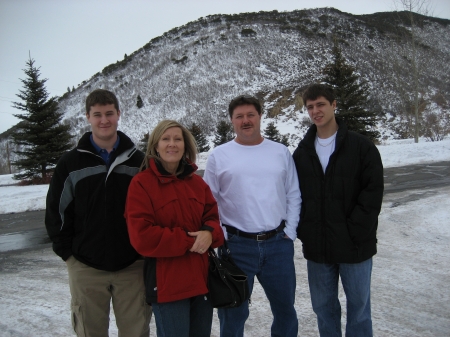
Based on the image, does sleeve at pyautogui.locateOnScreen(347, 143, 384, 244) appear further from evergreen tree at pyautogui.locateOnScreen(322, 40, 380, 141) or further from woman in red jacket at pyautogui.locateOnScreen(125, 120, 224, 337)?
evergreen tree at pyautogui.locateOnScreen(322, 40, 380, 141)

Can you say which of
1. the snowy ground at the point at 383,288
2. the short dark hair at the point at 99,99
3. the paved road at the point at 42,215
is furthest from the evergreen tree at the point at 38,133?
the short dark hair at the point at 99,99

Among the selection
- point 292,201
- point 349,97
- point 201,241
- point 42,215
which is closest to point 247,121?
point 292,201

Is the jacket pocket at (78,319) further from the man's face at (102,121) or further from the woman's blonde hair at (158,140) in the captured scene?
the man's face at (102,121)

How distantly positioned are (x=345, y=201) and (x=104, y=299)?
6.67 feet

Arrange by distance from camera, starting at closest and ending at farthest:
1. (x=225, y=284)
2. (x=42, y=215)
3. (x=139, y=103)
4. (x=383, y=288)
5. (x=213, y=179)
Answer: (x=225, y=284) → (x=213, y=179) → (x=383, y=288) → (x=42, y=215) → (x=139, y=103)

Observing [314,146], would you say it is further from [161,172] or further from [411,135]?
[411,135]

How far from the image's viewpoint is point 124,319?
2676mm

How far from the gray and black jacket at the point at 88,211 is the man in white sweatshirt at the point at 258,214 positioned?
841mm

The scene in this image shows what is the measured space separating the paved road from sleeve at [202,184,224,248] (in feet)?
18.7

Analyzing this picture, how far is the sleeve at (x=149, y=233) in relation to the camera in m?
2.14

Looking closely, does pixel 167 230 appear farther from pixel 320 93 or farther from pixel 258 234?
pixel 320 93

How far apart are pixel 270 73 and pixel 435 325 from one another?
1798 inches

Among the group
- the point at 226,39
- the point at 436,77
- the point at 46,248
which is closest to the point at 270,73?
the point at 226,39

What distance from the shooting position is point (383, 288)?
169 inches
